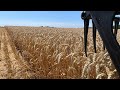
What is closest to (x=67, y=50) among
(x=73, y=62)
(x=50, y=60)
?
(x=50, y=60)

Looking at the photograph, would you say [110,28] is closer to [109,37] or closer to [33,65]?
[109,37]

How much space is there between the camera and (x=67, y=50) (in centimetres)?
720
